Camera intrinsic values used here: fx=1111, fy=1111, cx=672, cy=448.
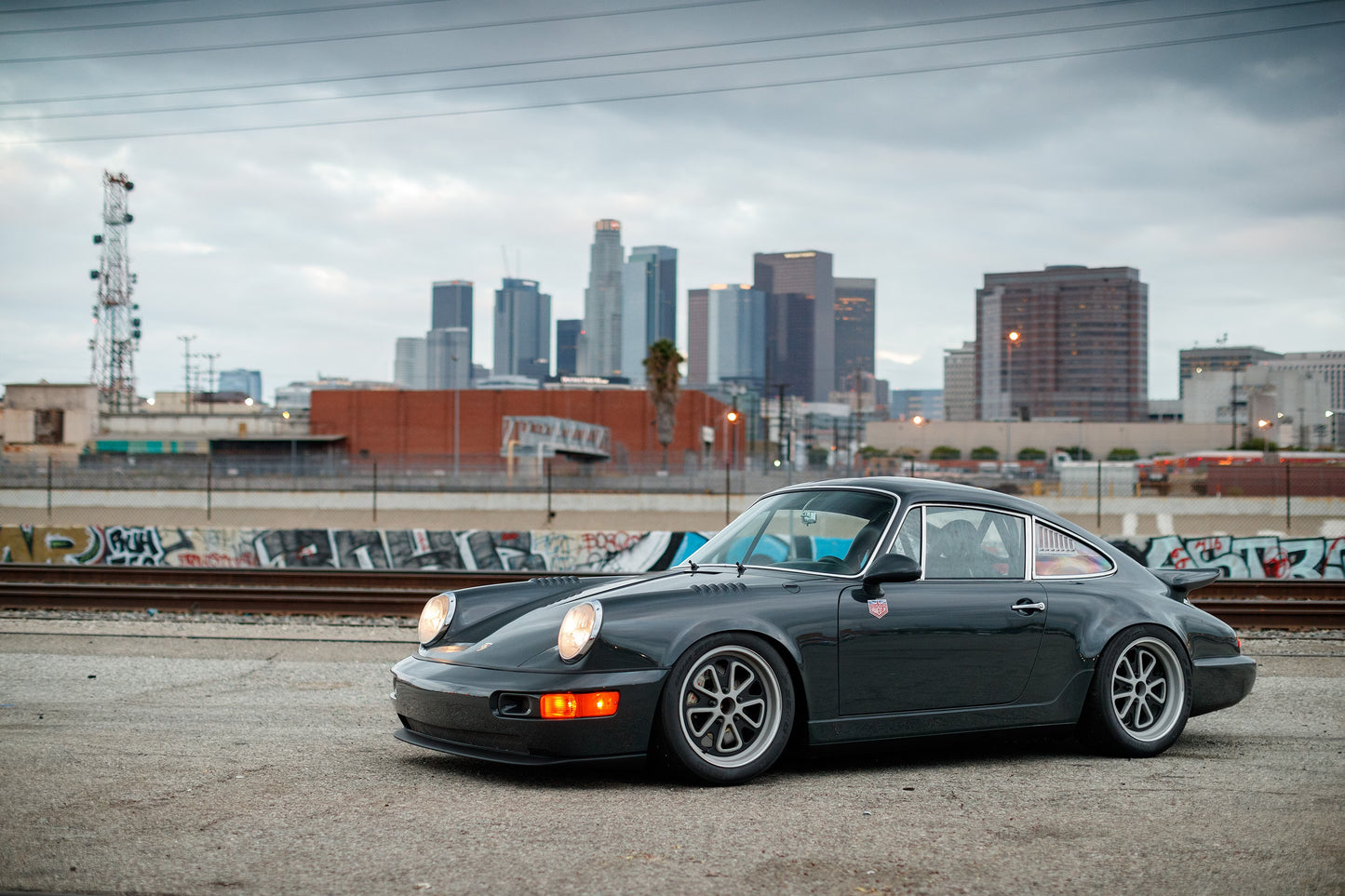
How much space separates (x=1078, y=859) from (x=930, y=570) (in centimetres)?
180

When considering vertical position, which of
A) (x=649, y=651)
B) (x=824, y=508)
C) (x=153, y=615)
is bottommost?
(x=153, y=615)

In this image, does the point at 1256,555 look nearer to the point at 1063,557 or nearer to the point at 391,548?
the point at 391,548

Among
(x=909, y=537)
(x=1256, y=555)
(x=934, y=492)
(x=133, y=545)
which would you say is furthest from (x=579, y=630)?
(x=133, y=545)

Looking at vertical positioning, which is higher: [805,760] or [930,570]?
[930,570]

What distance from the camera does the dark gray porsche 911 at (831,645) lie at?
457cm

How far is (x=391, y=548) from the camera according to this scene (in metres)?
23.9

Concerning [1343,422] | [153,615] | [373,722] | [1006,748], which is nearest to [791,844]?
[1006,748]

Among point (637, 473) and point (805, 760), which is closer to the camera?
point (805, 760)

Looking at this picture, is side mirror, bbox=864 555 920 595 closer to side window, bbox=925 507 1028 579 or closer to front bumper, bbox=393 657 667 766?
side window, bbox=925 507 1028 579

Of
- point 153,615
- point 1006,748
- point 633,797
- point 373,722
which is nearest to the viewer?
point 633,797

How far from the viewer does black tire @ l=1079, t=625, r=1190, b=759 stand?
5461 millimetres

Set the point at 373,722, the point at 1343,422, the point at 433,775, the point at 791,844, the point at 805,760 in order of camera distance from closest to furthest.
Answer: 1. the point at 791,844
2. the point at 433,775
3. the point at 805,760
4. the point at 373,722
5. the point at 1343,422

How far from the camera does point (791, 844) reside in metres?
3.84

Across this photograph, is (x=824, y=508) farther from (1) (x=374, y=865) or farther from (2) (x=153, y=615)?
(2) (x=153, y=615)
